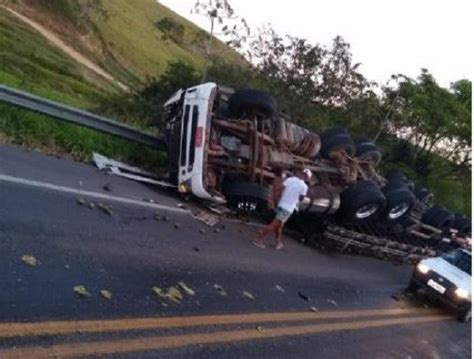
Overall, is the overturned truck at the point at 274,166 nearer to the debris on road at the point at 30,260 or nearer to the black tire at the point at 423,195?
the black tire at the point at 423,195

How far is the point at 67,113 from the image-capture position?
35.3 feet

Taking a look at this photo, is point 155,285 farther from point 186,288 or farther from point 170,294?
point 186,288

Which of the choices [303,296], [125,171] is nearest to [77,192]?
[125,171]

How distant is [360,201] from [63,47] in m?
34.5

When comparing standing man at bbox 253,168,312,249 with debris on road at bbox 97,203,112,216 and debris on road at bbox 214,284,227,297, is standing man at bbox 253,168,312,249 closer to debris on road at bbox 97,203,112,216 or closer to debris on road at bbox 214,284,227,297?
debris on road at bbox 97,203,112,216

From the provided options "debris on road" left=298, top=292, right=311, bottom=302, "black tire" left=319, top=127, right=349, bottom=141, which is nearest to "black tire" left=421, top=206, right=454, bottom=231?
"black tire" left=319, top=127, right=349, bottom=141

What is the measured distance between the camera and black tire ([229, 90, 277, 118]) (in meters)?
11.7

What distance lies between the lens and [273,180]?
12.3 meters

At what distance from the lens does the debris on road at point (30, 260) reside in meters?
5.54

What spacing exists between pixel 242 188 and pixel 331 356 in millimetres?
4687

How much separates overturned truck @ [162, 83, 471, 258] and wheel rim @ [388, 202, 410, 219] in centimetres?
2

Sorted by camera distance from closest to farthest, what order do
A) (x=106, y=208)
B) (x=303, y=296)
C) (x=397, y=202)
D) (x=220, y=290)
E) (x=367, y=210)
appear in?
(x=220, y=290)
(x=106, y=208)
(x=303, y=296)
(x=367, y=210)
(x=397, y=202)

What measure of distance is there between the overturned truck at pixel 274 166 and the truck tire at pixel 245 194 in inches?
0.7

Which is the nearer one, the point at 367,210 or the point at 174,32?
the point at 367,210
